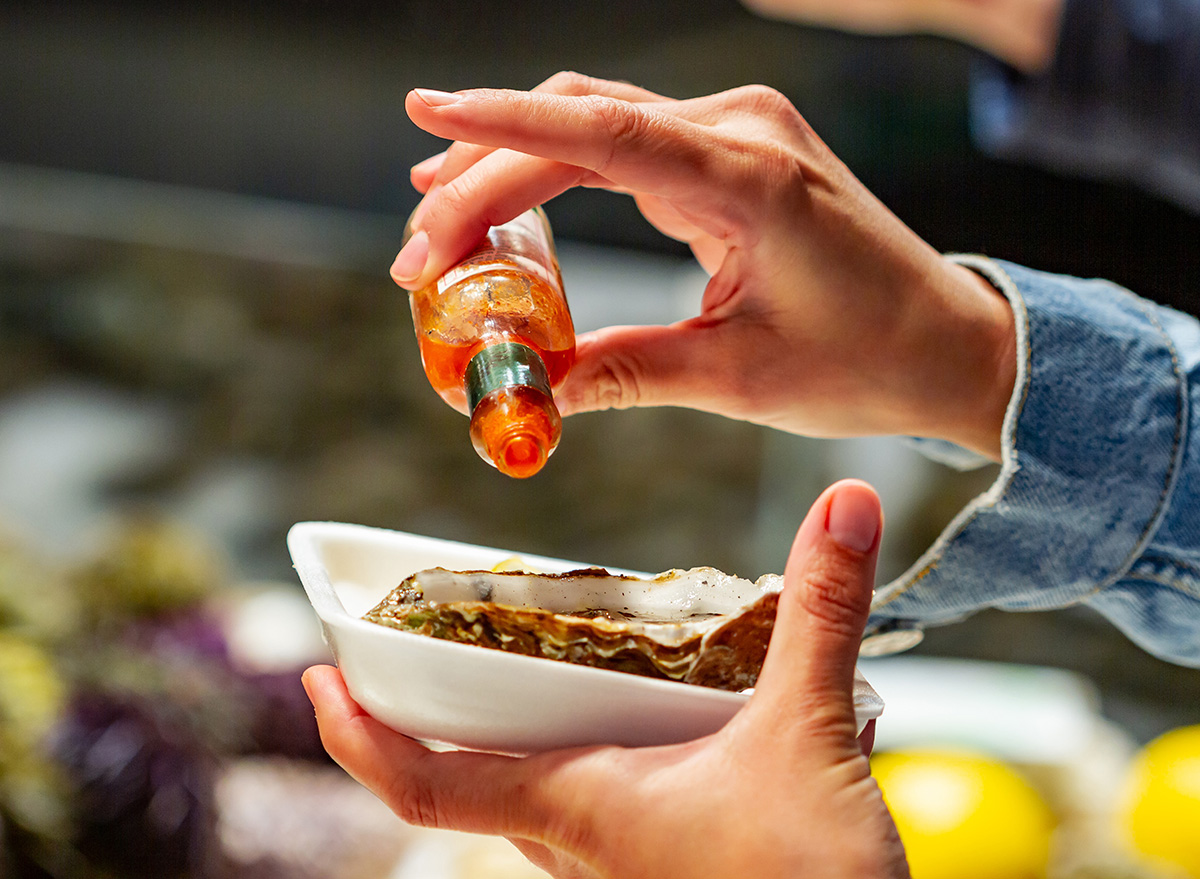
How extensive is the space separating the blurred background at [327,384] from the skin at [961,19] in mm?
37

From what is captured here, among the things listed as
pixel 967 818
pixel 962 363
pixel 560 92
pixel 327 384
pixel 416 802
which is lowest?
pixel 967 818

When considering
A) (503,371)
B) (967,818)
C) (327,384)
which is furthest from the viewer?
(327,384)

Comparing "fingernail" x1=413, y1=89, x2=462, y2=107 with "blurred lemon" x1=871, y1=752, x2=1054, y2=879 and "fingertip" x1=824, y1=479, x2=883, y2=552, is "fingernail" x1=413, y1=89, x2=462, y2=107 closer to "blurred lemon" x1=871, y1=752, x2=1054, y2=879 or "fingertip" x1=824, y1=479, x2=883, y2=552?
"fingertip" x1=824, y1=479, x2=883, y2=552

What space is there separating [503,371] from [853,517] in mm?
201

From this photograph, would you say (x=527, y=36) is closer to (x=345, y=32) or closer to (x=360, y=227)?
(x=345, y=32)

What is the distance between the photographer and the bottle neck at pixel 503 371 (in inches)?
20.3

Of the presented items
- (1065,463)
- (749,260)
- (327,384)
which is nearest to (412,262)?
(749,260)

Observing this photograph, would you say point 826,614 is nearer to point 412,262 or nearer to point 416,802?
point 416,802

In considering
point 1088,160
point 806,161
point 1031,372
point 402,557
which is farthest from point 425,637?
point 1088,160

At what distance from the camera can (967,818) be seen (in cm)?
113

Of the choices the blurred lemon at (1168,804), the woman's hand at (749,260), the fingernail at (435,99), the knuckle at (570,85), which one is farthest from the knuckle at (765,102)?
the blurred lemon at (1168,804)

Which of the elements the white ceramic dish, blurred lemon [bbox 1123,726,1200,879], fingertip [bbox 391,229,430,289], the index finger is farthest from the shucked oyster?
blurred lemon [bbox 1123,726,1200,879]

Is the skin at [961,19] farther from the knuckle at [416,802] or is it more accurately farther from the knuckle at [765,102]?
the knuckle at [416,802]

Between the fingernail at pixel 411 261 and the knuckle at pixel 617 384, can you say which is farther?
the knuckle at pixel 617 384
